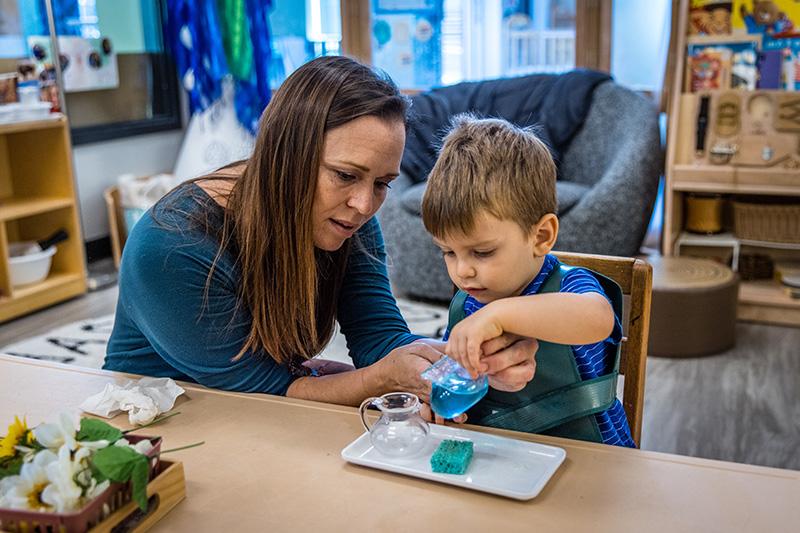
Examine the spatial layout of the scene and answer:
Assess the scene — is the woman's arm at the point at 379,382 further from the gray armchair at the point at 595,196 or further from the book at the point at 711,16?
the book at the point at 711,16

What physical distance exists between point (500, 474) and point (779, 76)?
3.27 meters

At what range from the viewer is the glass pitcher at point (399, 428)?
112 cm

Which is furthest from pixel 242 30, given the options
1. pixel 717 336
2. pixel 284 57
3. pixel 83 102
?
pixel 717 336

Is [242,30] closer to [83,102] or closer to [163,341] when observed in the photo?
[83,102]

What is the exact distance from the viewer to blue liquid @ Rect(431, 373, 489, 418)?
113 centimetres

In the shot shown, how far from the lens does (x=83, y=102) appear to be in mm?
4906

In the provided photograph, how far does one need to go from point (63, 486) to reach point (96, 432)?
0.10 m

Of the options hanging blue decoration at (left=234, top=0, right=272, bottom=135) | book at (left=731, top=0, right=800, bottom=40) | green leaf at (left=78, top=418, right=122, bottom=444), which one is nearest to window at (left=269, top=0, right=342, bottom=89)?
hanging blue decoration at (left=234, top=0, right=272, bottom=135)

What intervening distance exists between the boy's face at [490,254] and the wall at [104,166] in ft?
12.9

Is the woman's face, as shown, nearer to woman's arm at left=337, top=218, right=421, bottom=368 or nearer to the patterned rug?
woman's arm at left=337, top=218, right=421, bottom=368

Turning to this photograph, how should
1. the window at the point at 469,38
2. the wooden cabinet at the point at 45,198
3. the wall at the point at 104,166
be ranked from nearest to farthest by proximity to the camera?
the wooden cabinet at the point at 45,198 → the window at the point at 469,38 → the wall at the point at 104,166

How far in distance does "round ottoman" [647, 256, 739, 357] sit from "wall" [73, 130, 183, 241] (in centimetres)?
316

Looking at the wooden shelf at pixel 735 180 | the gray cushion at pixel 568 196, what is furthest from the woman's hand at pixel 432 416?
the wooden shelf at pixel 735 180

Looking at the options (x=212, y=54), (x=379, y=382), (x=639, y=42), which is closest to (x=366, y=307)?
(x=379, y=382)
